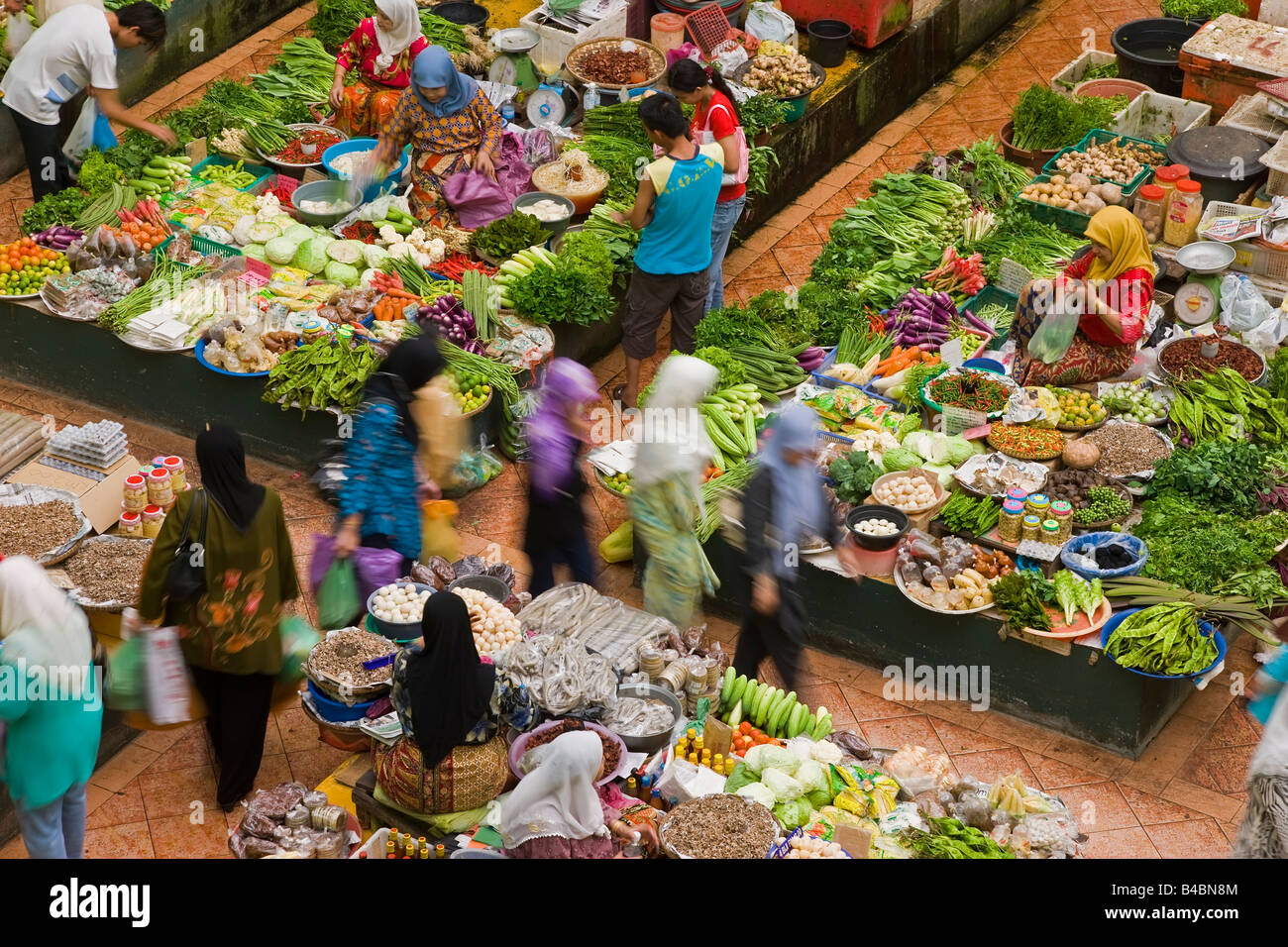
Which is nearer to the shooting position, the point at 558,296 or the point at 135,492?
the point at 135,492

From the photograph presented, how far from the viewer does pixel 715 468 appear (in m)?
8.07

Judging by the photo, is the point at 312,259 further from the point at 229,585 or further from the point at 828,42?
the point at 828,42

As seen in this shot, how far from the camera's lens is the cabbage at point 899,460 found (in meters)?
7.83

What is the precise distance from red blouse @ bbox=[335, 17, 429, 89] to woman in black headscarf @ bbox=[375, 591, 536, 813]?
17.3 ft

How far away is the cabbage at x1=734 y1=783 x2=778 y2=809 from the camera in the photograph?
6086 millimetres

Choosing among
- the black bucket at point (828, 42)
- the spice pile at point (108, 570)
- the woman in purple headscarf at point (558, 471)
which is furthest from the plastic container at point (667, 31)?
the spice pile at point (108, 570)

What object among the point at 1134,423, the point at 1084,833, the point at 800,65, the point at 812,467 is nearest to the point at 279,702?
the point at 812,467

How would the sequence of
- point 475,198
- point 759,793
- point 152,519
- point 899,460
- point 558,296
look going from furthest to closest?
point 475,198 < point 558,296 < point 899,460 < point 152,519 < point 759,793

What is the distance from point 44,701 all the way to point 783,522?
9.35ft

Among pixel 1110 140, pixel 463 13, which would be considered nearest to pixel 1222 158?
pixel 1110 140

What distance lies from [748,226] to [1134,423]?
137 inches

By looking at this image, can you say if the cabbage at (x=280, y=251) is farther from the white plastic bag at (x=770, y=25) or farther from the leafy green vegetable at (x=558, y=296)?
the white plastic bag at (x=770, y=25)

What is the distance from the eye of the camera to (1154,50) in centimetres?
1155

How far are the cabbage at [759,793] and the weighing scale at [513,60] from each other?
631cm
